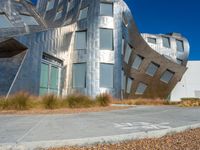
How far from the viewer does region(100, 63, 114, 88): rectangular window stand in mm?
21109

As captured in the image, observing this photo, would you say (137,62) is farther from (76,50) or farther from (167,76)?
(76,50)

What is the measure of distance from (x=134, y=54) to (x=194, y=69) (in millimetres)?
15047

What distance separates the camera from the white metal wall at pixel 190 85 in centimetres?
3662

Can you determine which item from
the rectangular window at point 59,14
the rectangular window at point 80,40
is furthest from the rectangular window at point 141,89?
the rectangular window at point 59,14

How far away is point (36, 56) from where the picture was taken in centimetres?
1755

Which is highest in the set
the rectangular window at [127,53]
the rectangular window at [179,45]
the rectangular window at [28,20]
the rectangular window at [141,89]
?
the rectangular window at [179,45]

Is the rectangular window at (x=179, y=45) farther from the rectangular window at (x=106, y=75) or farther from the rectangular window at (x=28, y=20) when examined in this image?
the rectangular window at (x=28, y=20)

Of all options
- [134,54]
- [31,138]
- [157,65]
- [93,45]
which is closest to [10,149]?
[31,138]

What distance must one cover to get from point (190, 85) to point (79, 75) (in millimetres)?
22071

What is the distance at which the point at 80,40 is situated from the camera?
880 inches

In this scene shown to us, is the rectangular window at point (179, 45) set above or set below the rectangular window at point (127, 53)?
above

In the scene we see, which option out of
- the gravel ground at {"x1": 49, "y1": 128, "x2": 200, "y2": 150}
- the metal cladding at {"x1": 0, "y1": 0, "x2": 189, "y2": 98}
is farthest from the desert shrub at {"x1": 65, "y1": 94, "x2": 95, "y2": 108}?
the gravel ground at {"x1": 49, "y1": 128, "x2": 200, "y2": 150}

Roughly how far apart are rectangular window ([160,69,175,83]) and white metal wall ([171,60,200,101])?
5.09 m

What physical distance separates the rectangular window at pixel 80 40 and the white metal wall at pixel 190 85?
63.5 feet
